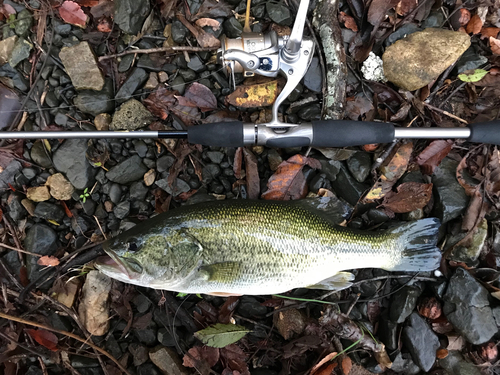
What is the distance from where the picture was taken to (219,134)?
8.93 ft

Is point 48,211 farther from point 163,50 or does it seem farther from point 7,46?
point 163,50

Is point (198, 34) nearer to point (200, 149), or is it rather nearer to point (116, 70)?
point (116, 70)

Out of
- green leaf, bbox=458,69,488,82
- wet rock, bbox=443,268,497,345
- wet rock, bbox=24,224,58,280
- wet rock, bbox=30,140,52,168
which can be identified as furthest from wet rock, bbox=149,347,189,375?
green leaf, bbox=458,69,488,82

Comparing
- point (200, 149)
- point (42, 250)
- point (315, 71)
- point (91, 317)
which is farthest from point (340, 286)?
point (42, 250)

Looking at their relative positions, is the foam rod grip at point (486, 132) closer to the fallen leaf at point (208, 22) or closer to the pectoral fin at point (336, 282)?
the pectoral fin at point (336, 282)

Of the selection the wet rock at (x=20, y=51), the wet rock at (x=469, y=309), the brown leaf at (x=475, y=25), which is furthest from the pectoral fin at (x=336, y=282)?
the wet rock at (x=20, y=51)

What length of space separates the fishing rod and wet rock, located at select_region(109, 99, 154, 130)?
355mm

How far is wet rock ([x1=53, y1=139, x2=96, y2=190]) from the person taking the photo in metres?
3.13

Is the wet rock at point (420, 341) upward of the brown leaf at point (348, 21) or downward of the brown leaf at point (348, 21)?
downward

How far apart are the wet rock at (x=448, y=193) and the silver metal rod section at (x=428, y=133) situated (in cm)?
40

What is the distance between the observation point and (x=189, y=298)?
3184 millimetres

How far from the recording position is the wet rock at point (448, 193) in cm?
305

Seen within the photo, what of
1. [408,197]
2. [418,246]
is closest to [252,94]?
[408,197]

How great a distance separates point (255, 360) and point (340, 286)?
116 cm
